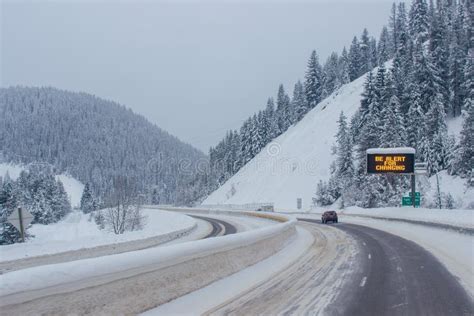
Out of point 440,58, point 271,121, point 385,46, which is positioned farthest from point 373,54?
point 440,58

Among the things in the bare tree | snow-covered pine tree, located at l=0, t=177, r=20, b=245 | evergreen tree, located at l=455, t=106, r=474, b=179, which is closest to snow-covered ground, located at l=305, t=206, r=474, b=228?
evergreen tree, located at l=455, t=106, r=474, b=179

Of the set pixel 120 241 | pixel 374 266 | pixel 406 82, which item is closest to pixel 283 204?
pixel 406 82

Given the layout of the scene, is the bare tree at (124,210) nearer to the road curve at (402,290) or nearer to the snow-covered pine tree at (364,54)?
the road curve at (402,290)

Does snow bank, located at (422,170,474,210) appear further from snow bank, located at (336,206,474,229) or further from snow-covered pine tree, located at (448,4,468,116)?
snow-covered pine tree, located at (448,4,468,116)

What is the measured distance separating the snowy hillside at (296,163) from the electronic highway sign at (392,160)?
34.7 meters

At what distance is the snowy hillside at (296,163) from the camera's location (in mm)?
95000

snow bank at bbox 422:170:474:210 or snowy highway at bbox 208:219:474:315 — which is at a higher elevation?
snow bank at bbox 422:170:474:210

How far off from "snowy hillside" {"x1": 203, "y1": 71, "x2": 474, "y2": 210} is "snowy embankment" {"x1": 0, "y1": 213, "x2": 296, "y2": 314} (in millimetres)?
71509

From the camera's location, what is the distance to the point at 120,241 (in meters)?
28.1

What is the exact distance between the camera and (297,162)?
335 feet

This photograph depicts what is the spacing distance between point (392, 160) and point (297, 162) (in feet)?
170

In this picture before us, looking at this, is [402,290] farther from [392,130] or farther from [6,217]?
[6,217]

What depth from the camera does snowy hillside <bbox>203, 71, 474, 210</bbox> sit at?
9402cm

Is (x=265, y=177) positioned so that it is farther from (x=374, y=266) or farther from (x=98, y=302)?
(x=98, y=302)
